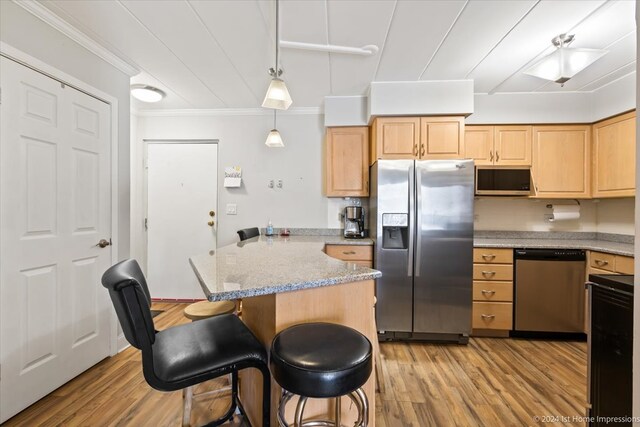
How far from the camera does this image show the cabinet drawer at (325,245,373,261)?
8.77 feet

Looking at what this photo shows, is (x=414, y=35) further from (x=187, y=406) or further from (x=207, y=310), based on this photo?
(x=187, y=406)

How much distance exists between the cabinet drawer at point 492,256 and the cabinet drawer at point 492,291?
0.69 ft

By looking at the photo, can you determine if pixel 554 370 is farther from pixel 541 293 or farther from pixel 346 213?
pixel 346 213

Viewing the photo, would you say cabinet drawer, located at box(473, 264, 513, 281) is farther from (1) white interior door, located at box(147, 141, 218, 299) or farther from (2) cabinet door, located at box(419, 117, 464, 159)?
(1) white interior door, located at box(147, 141, 218, 299)

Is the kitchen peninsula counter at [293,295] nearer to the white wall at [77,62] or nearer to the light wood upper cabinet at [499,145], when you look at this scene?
the white wall at [77,62]

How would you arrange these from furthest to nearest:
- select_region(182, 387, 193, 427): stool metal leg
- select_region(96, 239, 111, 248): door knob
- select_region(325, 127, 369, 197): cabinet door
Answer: select_region(325, 127, 369, 197): cabinet door
select_region(96, 239, 111, 248): door knob
select_region(182, 387, 193, 427): stool metal leg

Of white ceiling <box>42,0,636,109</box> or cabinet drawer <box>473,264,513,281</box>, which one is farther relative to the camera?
cabinet drawer <box>473,264,513,281</box>

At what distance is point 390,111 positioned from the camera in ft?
8.83

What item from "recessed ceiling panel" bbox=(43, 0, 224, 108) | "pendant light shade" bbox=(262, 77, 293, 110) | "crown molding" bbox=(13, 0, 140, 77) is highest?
"recessed ceiling panel" bbox=(43, 0, 224, 108)

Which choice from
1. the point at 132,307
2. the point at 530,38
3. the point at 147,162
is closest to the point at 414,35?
the point at 530,38

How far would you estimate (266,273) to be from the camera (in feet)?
3.88

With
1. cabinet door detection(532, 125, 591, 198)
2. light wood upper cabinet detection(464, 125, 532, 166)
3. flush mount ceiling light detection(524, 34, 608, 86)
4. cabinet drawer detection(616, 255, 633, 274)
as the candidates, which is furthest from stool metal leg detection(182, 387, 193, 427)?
cabinet door detection(532, 125, 591, 198)

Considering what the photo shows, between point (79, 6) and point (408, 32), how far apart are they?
84.4 inches

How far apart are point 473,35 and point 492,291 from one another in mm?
2222
